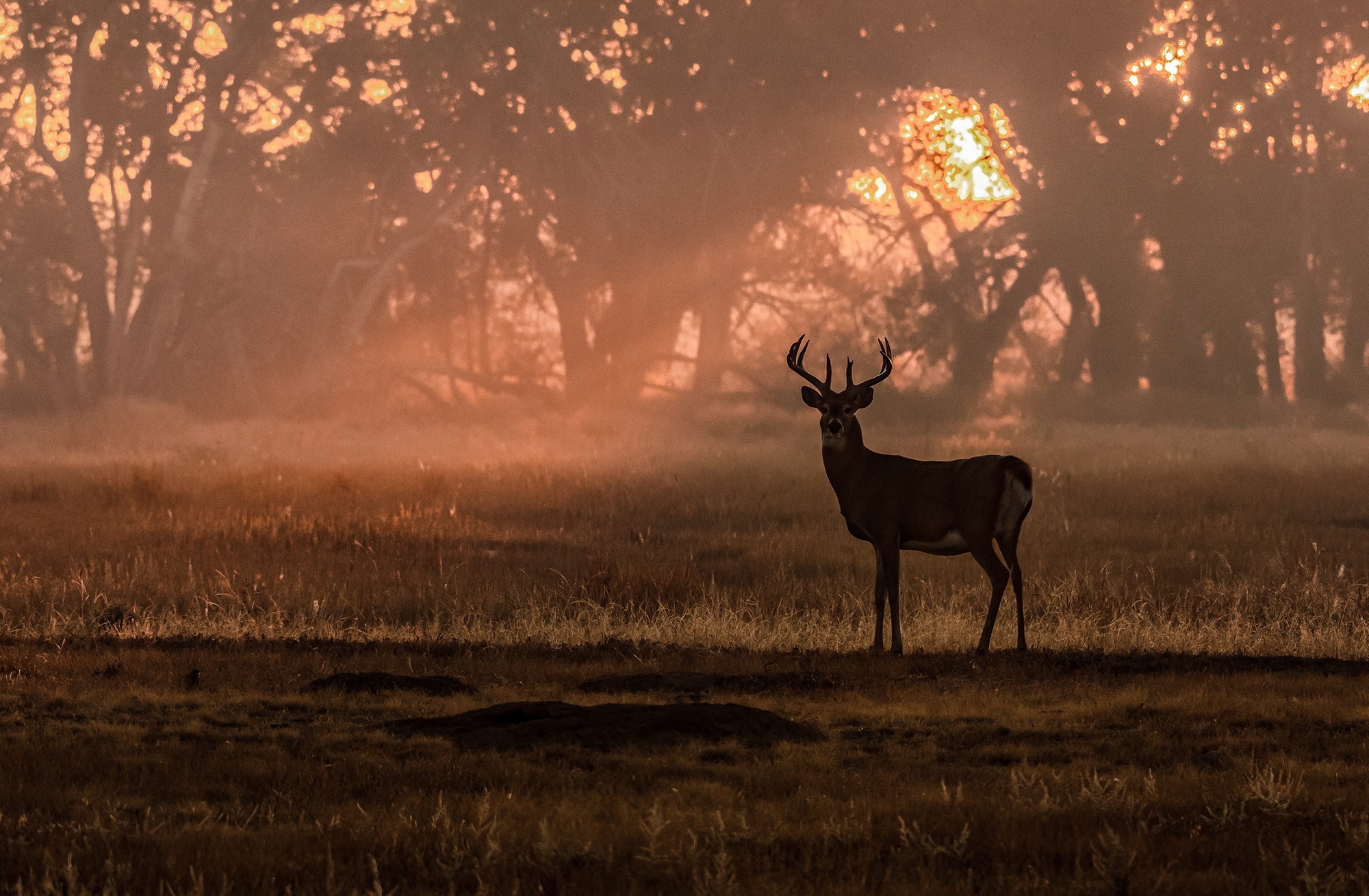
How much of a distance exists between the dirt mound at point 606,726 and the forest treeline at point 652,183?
3798 centimetres

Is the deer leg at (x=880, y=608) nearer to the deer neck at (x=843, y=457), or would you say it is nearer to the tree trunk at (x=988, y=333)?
the deer neck at (x=843, y=457)

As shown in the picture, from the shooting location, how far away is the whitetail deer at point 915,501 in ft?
51.7

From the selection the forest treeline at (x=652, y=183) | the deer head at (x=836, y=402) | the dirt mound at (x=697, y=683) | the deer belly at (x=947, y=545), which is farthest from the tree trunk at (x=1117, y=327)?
the dirt mound at (x=697, y=683)

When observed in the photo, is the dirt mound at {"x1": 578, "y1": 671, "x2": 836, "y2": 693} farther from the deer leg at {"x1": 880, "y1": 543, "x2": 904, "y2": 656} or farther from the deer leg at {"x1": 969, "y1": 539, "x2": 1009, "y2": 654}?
the deer leg at {"x1": 969, "y1": 539, "x2": 1009, "y2": 654}

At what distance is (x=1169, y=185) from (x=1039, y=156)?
3985 millimetres

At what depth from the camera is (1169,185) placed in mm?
53531

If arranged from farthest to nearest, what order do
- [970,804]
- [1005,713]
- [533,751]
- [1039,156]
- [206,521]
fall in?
[1039,156], [206,521], [1005,713], [533,751], [970,804]

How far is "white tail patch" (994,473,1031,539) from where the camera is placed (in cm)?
1572

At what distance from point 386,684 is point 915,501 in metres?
5.12

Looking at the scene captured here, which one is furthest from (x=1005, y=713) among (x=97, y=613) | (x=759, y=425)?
(x=759, y=425)

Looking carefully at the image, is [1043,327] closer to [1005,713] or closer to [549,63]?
[549,63]

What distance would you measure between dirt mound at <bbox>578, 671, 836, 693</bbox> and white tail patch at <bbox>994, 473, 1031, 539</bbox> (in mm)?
2562

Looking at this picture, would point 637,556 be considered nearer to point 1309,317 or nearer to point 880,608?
point 880,608

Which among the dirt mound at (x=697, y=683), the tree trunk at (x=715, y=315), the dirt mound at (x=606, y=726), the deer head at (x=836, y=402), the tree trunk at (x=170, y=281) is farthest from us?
the tree trunk at (x=715, y=315)
